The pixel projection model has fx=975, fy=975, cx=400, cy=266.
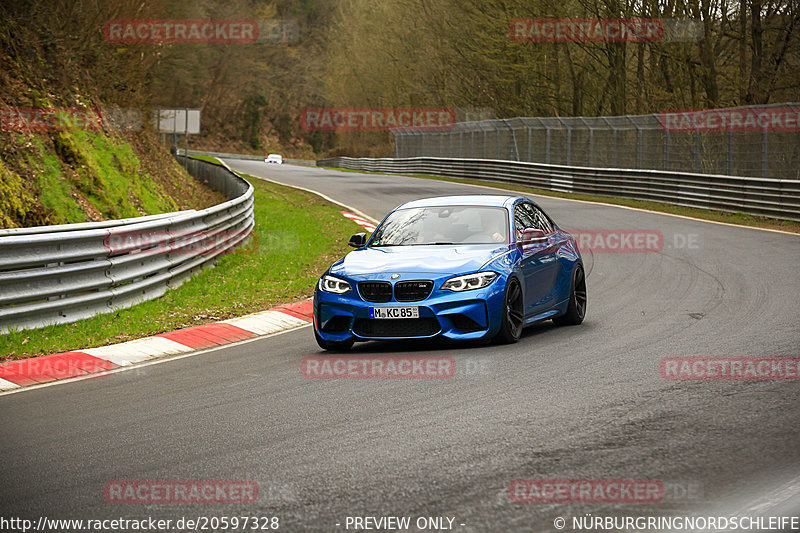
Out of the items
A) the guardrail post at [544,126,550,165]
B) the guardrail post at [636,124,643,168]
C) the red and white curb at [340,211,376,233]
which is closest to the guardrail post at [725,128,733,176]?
the guardrail post at [636,124,643,168]

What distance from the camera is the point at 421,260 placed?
9328 mm

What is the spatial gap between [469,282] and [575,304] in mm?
2208

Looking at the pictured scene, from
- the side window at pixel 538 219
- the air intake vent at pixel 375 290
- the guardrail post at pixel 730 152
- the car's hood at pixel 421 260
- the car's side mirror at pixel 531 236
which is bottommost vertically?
the air intake vent at pixel 375 290

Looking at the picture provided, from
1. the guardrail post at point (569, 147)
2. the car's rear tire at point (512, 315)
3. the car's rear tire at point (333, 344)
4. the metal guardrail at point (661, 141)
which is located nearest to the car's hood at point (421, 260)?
the car's rear tire at point (512, 315)

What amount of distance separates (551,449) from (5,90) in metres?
14.6

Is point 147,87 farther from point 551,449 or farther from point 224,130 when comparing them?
point 224,130

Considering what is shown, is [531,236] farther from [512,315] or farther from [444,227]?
[512,315]

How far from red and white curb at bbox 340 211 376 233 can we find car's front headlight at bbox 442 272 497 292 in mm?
14012

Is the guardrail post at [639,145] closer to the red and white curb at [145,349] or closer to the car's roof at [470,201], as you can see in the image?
the red and white curb at [145,349]

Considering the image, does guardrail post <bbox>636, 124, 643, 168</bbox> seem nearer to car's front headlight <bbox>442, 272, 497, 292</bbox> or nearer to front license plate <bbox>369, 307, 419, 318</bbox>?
car's front headlight <bbox>442, 272, 497, 292</bbox>

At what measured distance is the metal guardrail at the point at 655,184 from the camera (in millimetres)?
24312

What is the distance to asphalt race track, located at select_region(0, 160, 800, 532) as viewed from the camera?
469 centimetres

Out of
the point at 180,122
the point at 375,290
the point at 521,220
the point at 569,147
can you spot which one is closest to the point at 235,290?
the point at 521,220

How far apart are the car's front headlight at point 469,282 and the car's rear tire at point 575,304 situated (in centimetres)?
187
